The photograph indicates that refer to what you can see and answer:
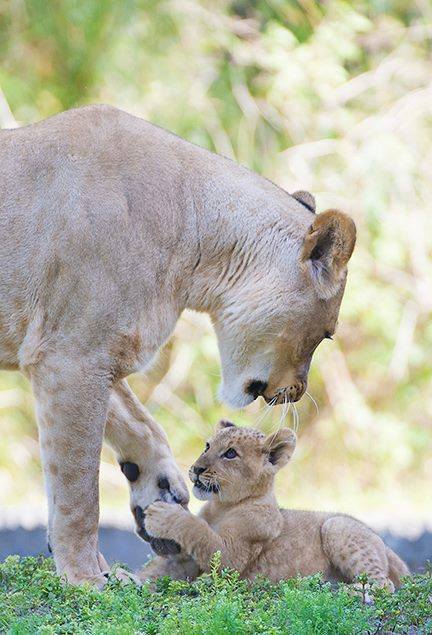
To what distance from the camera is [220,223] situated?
5.31 meters

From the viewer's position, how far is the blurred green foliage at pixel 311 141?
1204 centimetres

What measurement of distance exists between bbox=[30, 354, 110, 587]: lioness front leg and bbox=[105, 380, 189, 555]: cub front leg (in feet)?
2.30

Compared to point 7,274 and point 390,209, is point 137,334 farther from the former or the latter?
point 390,209

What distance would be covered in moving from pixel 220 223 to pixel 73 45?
26.6 ft

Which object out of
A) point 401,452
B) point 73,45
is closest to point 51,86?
point 73,45

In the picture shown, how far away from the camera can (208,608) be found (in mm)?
4012

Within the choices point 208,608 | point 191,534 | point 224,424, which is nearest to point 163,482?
point 224,424

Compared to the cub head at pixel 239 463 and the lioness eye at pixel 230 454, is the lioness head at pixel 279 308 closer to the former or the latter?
the cub head at pixel 239 463

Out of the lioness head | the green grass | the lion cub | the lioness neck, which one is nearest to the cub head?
the lion cub

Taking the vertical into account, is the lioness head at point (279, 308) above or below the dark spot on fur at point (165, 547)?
above

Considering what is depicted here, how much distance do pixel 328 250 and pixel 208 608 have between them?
1773 mm

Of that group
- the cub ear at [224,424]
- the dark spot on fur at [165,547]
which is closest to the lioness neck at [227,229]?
the cub ear at [224,424]

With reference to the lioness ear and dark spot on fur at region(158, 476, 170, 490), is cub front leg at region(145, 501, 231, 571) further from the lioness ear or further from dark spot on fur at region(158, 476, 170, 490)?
the lioness ear

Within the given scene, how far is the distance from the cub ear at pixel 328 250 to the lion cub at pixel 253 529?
665 mm
